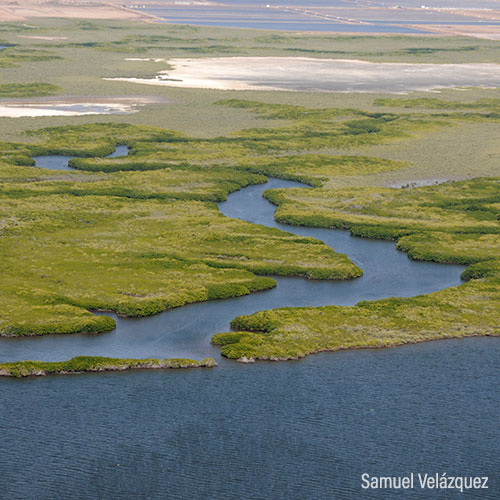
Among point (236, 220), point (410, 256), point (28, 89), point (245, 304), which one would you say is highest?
point (28, 89)

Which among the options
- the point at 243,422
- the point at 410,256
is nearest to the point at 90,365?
the point at 243,422

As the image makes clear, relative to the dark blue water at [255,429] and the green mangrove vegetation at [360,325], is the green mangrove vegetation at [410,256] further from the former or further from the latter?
the dark blue water at [255,429]

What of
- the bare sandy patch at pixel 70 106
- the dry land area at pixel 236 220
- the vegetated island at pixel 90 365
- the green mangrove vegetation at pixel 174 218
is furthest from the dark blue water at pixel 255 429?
the bare sandy patch at pixel 70 106

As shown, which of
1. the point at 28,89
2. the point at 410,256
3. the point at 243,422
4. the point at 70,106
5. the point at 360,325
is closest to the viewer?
the point at 243,422

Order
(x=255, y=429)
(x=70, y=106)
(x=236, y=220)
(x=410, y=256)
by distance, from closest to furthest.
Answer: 1. (x=255, y=429)
2. (x=410, y=256)
3. (x=236, y=220)
4. (x=70, y=106)

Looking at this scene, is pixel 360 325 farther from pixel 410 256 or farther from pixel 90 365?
pixel 90 365

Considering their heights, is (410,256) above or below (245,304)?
above

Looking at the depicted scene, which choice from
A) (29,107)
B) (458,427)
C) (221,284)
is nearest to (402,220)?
(221,284)

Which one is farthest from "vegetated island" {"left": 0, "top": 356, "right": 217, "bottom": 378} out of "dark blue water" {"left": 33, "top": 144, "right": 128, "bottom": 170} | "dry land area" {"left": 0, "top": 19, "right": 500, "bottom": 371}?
"dark blue water" {"left": 33, "top": 144, "right": 128, "bottom": 170}
